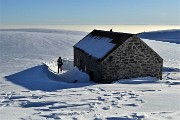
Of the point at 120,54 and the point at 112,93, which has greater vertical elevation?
the point at 120,54

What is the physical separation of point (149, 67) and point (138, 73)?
0.99 metres

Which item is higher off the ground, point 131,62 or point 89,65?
point 131,62

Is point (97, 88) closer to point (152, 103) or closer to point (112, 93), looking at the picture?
point (112, 93)

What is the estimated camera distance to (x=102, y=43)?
25.8 m

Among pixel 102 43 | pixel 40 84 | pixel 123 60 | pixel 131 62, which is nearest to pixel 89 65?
pixel 102 43

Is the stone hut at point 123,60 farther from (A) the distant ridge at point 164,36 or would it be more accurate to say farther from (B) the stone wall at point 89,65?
(A) the distant ridge at point 164,36

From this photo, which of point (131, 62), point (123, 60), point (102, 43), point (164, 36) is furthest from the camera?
point (164, 36)

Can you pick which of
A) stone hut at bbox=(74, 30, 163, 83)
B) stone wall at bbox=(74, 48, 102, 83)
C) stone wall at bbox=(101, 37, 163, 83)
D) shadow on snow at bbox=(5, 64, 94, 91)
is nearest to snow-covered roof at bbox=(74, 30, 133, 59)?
stone hut at bbox=(74, 30, 163, 83)

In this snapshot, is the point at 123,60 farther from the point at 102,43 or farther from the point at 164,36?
the point at 164,36

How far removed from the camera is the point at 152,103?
13.9m

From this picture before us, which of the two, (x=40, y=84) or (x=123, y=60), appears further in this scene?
(x=123, y=60)

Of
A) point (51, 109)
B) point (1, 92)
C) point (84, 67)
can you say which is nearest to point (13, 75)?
point (84, 67)

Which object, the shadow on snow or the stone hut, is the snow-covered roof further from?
the shadow on snow

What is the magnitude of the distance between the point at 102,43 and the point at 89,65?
2039 millimetres
